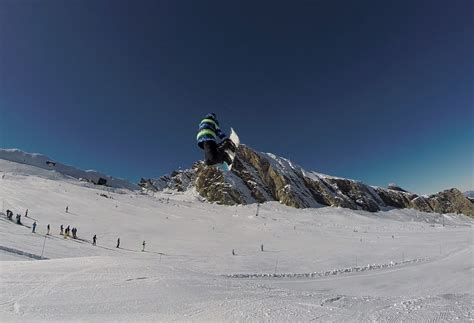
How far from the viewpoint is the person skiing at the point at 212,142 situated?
44.0ft

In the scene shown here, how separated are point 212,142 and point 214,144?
0.15m

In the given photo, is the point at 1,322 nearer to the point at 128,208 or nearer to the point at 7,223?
the point at 7,223

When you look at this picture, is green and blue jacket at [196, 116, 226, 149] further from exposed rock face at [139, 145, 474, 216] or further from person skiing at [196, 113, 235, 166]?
exposed rock face at [139, 145, 474, 216]

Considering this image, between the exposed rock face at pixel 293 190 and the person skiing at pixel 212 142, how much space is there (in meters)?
85.2

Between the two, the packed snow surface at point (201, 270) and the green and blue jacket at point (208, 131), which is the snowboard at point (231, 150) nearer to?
the green and blue jacket at point (208, 131)

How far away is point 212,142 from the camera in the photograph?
44.2 ft

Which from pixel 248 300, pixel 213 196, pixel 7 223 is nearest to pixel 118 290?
pixel 248 300

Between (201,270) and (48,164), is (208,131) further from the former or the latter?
(48,164)

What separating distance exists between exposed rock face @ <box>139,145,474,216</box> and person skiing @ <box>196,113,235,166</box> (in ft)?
279

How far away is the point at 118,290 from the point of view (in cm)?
984

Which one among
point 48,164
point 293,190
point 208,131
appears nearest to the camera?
point 208,131

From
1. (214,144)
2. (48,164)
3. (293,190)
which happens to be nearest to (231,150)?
(214,144)

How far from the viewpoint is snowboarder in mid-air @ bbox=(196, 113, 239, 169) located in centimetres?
1341

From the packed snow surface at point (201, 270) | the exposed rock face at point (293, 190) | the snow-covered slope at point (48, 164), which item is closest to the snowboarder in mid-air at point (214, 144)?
the packed snow surface at point (201, 270)
